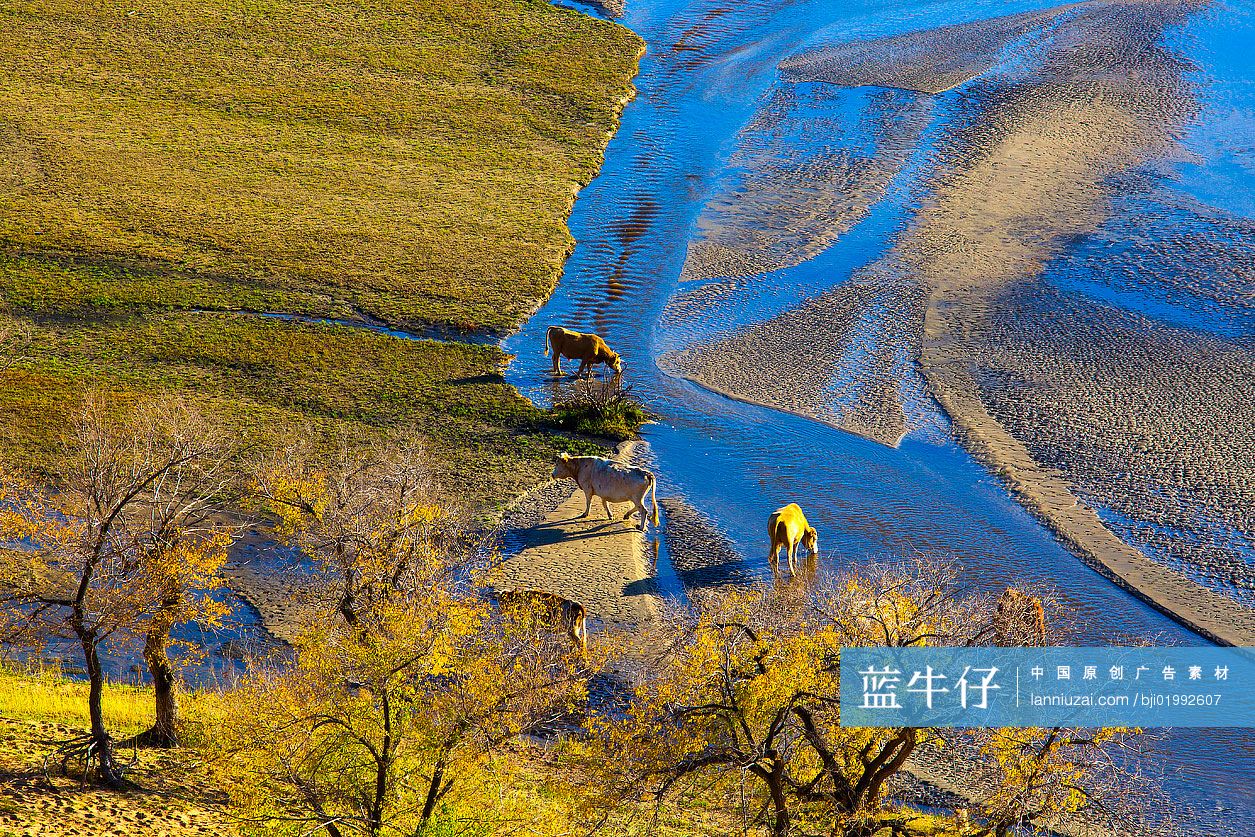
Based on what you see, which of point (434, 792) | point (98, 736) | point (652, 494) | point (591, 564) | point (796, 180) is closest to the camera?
point (434, 792)

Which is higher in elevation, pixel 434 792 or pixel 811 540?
pixel 811 540

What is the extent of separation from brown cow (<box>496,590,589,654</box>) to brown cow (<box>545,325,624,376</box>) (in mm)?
13957

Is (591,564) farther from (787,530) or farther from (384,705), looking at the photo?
(384,705)

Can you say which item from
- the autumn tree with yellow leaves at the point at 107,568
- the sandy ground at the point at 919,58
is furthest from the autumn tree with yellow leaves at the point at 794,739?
the sandy ground at the point at 919,58

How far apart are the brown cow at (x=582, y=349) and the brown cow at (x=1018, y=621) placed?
16.7 m

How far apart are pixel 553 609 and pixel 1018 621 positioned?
8.61m

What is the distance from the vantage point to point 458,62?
63812 millimetres

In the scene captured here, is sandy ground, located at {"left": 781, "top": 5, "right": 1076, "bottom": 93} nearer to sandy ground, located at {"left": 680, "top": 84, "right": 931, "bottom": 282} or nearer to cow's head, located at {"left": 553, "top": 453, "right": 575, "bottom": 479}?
sandy ground, located at {"left": 680, "top": 84, "right": 931, "bottom": 282}

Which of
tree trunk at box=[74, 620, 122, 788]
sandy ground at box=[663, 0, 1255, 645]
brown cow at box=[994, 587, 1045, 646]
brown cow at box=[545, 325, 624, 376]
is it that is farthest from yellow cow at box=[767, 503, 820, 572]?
tree trunk at box=[74, 620, 122, 788]

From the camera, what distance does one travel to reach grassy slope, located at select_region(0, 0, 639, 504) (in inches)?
1425

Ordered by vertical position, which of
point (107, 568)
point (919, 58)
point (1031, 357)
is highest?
point (919, 58)

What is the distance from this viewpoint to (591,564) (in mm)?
28781

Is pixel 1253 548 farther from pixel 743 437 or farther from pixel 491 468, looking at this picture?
pixel 491 468

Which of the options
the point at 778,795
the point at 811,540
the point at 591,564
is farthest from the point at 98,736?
the point at 811,540
